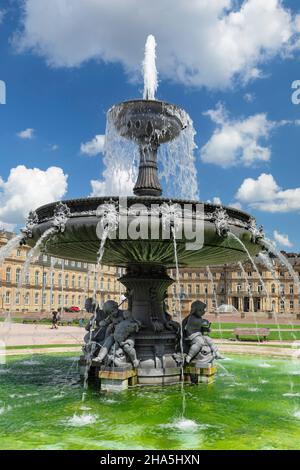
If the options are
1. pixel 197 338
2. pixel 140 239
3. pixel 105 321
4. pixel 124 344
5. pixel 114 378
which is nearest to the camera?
pixel 140 239

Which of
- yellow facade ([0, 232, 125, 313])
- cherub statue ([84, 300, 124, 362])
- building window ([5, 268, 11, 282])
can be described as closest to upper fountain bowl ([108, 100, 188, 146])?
cherub statue ([84, 300, 124, 362])

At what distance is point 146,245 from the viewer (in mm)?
9320

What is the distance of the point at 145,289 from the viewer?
11.3 meters

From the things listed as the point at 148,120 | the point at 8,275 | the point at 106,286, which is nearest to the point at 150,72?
the point at 148,120

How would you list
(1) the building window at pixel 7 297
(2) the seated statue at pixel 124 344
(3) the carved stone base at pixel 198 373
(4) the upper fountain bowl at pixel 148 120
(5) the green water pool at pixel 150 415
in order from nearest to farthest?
1. (5) the green water pool at pixel 150 415
2. (2) the seated statue at pixel 124 344
3. (3) the carved stone base at pixel 198 373
4. (4) the upper fountain bowl at pixel 148 120
5. (1) the building window at pixel 7 297

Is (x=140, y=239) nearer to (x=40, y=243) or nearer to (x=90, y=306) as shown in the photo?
(x=40, y=243)

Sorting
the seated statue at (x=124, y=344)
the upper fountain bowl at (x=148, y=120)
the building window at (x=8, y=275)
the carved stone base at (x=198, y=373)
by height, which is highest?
the building window at (x=8, y=275)

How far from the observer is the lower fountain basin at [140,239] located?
28.6 feet

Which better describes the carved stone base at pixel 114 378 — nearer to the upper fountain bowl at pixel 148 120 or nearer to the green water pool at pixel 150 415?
the green water pool at pixel 150 415

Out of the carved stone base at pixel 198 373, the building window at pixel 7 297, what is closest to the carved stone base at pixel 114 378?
the carved stone base at pixel 198 373

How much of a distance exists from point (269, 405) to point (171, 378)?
8.05 feet

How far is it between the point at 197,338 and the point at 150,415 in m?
3.10

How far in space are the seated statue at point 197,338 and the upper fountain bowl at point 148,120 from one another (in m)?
4.17

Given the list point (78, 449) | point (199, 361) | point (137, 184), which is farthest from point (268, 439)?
point (137, 184)
